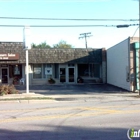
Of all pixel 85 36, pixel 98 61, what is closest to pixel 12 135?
pixel 98 61

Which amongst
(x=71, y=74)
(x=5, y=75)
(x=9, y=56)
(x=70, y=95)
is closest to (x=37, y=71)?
(x=5, y=75)

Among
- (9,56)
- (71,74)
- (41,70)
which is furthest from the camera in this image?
(71,74)

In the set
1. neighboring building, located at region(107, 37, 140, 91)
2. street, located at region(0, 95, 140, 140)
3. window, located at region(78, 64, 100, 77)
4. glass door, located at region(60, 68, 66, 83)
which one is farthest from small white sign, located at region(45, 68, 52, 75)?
street, located at region(0, 95, 140, 140)

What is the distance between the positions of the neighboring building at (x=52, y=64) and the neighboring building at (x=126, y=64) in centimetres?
370

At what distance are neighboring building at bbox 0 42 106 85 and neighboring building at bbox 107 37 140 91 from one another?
3.70 meters

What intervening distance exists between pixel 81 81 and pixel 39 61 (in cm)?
631

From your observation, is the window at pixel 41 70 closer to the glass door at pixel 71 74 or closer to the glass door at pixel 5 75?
the glass door at pixel 71 74

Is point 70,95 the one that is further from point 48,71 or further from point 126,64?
point 48,71

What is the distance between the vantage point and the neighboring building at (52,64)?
30.8 meters

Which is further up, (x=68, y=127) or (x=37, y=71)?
(x=37, y=71)

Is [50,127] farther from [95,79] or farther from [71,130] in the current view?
[95,79]

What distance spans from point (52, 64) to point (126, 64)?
39.5 feet

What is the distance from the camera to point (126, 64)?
23172 mm

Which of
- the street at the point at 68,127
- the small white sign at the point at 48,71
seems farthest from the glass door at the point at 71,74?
the street at the point at 68,127
